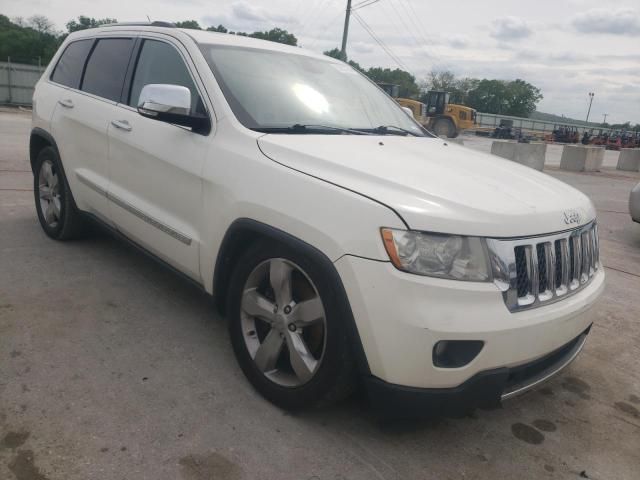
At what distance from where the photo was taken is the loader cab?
3466 centimetres

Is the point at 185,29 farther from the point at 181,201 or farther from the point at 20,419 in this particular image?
the point at 20,419

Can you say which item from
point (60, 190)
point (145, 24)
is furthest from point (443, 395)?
point (60, 190)

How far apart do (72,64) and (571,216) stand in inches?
161

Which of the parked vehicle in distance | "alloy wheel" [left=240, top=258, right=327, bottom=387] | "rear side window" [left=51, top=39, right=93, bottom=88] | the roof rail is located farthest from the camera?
the parked vehicle in distance

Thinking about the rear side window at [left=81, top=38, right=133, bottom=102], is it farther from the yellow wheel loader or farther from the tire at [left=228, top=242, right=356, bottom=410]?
the yellow wheel loader

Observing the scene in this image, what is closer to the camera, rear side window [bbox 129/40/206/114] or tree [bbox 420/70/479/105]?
rear side window [bbox 129/40/206/114]

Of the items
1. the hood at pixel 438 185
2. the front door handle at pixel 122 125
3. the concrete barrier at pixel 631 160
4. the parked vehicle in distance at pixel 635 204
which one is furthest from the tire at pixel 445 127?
A: the hood at pixel 438 185

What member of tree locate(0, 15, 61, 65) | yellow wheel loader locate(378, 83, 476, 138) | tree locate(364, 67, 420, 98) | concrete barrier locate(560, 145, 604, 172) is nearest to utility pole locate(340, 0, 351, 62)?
yellow wheel loader locate(378, 83, 476, 138)

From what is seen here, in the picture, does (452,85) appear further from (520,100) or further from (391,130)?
(391,130)

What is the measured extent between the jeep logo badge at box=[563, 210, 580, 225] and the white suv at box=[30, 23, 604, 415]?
22 mm

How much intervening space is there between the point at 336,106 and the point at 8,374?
7.59 feet

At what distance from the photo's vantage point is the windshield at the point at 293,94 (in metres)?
3.01

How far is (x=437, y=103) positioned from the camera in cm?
3491

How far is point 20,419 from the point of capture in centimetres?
240
